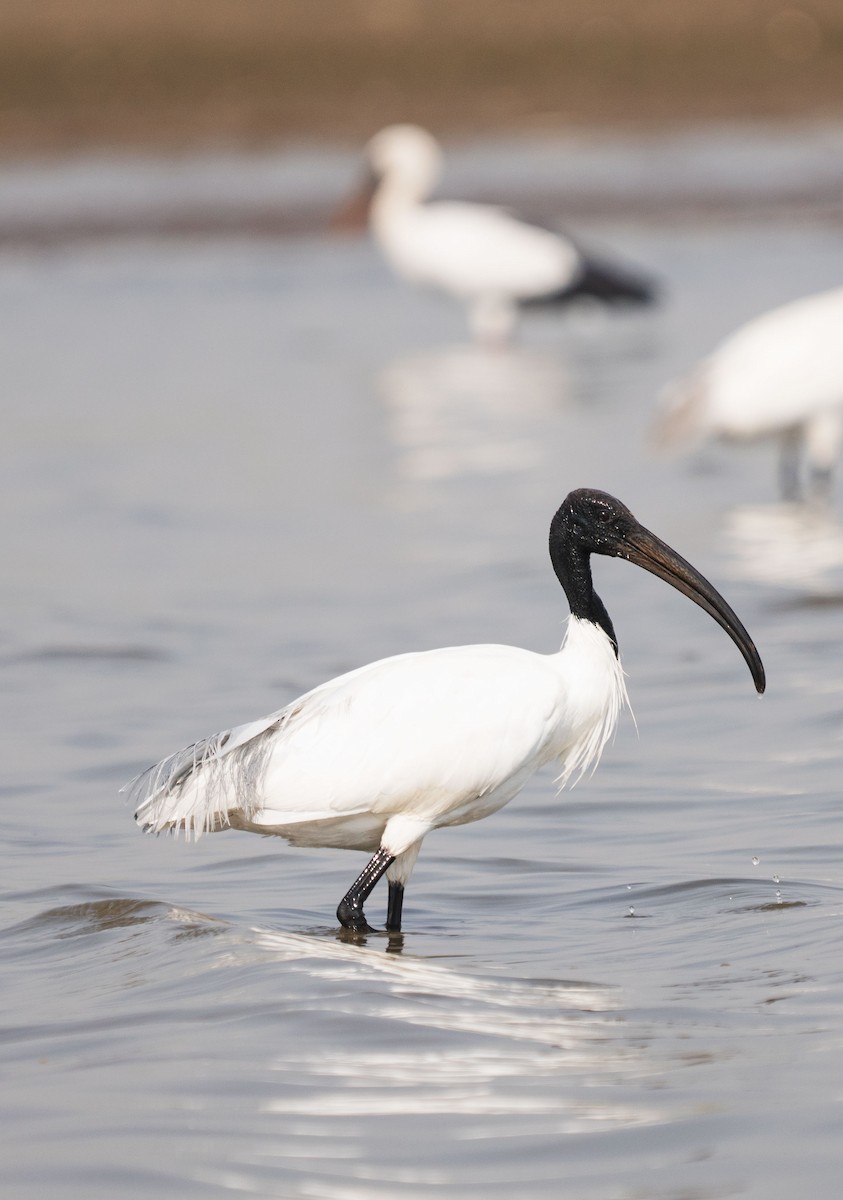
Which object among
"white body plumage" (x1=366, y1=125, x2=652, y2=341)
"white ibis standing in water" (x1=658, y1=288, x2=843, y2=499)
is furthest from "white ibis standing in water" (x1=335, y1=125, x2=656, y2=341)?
"white ibis standing in water" (x1=658, y1=288, x2=843, y2=499)

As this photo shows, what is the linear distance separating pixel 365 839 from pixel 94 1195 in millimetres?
1971

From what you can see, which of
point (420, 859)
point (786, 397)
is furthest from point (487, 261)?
point (420, 859)

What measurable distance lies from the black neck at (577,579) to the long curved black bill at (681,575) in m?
0.11

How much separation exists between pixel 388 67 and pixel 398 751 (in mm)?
28404

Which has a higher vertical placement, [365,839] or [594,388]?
[594,388]

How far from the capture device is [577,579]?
5664mm

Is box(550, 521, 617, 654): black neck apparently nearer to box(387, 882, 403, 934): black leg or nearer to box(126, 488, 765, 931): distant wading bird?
box(126, 488, 765, 931): distant wading bird

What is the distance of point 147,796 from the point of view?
5.66 m

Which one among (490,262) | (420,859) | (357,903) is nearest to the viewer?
(357,903)

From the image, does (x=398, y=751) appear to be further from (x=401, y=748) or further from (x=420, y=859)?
(x=420, y=859)

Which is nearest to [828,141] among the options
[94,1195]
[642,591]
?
[642,591]

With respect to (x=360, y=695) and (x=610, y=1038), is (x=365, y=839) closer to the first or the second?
Result: (x=360, y=695)

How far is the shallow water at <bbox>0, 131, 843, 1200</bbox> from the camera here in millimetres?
3910

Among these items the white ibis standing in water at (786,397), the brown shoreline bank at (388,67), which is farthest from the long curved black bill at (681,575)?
the brown shoreline bank at (388,67)
